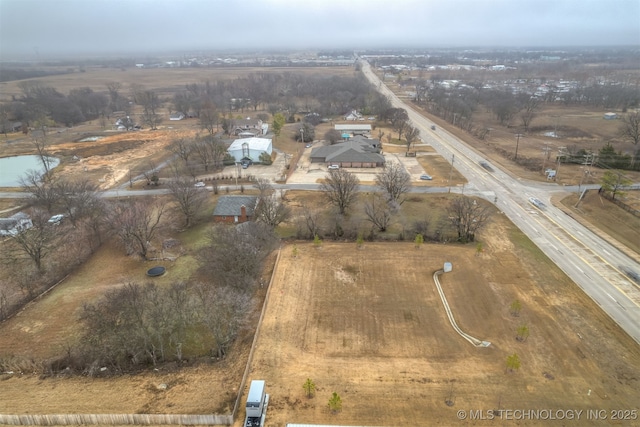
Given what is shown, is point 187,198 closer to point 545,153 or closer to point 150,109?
point 545,153

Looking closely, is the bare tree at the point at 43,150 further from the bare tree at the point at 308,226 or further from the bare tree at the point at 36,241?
the bare tree at the point at 308,226

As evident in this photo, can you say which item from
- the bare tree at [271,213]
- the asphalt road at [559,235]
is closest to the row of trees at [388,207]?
the bare tree at [271,213]

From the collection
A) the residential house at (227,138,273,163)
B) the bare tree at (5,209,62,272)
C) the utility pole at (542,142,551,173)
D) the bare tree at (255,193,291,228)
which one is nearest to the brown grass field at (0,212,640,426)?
the bare tree at (5,209,62,272)

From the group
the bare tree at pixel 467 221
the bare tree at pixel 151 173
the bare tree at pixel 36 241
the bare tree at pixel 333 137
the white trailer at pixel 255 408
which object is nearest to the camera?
the white trailer at pixel 255 408

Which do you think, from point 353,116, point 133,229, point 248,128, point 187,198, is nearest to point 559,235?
point 187,198

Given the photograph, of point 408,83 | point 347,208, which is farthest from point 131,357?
point 408,83

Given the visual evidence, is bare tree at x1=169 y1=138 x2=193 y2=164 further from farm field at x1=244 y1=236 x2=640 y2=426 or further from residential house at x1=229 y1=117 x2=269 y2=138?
farm field at x1=244 y1=236 x2=640 y2=426

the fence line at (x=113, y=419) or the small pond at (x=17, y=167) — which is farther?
the small pond at (x=17, y=167)

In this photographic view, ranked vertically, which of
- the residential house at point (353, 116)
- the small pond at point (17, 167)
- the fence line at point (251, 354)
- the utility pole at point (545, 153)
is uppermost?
the residential house at point (353, 116)
